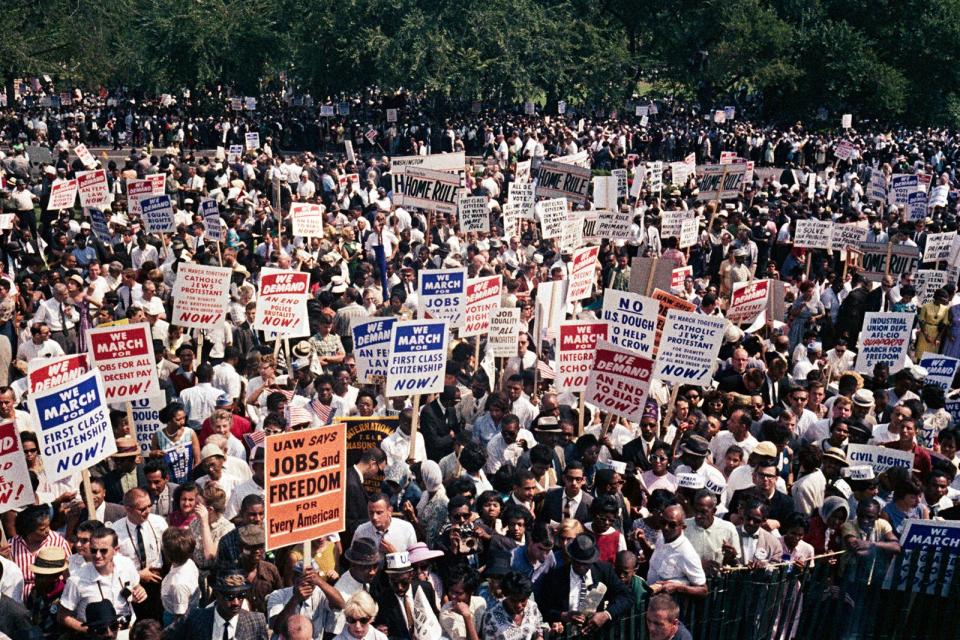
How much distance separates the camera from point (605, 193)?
25734mm

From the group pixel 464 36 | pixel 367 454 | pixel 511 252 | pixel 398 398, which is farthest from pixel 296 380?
pixel 464 36

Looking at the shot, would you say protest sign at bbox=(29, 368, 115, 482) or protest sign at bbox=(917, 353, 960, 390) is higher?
protest sign at bbox=(29, 368, 115, 482)

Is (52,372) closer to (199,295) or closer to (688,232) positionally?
(199,295)

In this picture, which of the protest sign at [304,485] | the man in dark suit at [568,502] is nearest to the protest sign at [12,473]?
the protest sign at [304,485]

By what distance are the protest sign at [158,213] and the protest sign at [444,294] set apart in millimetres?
6926

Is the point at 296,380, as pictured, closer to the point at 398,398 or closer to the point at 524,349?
the point at 398,398

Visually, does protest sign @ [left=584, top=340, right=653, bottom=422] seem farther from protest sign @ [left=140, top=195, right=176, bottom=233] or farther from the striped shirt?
protest sign @ [left=140, top=195, right=176, bottom=233]

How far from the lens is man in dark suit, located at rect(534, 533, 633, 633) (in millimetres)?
8656

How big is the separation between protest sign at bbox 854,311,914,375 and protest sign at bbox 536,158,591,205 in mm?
9496

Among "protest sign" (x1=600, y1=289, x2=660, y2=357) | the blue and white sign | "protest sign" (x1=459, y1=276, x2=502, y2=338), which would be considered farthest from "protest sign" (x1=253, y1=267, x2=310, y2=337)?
"protest sign" (x1=600, y1=289, x2=660, y2=357)

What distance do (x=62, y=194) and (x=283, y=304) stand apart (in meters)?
10.3

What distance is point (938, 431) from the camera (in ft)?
43.4

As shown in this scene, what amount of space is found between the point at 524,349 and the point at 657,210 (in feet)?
36.0

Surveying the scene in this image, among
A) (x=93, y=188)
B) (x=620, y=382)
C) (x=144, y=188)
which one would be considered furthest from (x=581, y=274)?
(x=93, y=188)
